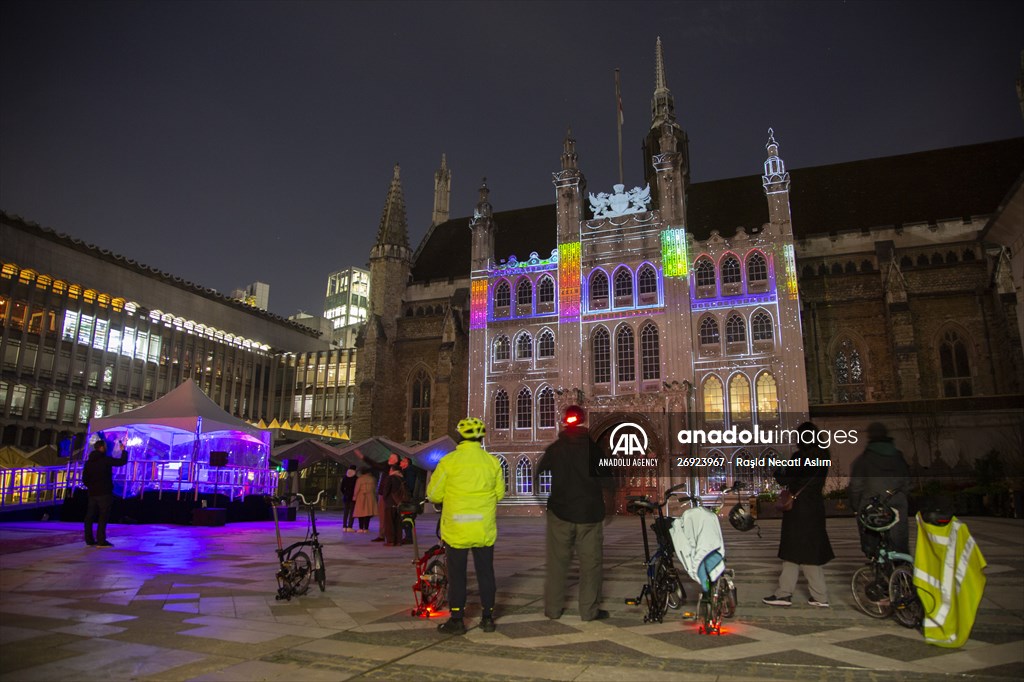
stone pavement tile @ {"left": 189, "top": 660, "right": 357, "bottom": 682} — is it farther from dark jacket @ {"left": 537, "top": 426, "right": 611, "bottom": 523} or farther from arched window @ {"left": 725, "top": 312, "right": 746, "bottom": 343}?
arched window @ {"left": 725, "top": 312, "right": 746, "bottom": 343}

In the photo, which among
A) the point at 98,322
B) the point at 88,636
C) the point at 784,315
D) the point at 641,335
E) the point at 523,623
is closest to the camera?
the point at 88,636

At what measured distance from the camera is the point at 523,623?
5934 mm

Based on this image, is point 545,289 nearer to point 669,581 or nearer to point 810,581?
point 810,581

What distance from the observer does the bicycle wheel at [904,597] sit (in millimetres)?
5652

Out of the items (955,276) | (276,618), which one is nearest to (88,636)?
(276,618)

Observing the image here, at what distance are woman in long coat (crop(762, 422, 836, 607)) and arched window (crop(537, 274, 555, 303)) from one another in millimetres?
28327

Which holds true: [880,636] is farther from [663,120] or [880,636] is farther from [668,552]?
[663,120]

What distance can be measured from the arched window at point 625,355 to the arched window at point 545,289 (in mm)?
4344

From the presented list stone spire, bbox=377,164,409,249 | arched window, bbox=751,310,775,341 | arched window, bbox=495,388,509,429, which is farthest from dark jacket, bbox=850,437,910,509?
stone spire, bbox=377,164,409,249

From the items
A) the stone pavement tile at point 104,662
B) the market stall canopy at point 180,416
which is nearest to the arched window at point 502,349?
the market stall canopy at point 180,416

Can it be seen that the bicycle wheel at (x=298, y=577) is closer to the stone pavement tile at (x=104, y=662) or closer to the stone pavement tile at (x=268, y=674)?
the stone pavement tile at (x=104, y=662)

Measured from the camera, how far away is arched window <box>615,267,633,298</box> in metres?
33.0

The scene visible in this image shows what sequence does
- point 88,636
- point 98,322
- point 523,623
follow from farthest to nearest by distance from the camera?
point 98,322
point 523,623
point 88,636

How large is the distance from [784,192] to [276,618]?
31.0 m
